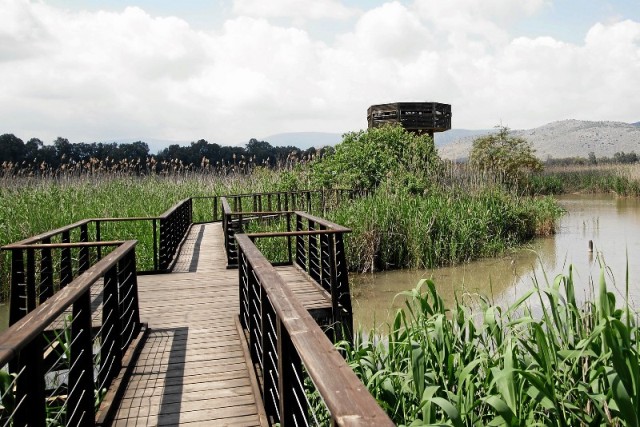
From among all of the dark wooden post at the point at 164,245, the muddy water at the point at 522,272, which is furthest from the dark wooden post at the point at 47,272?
the muddy water at the point at 522,272

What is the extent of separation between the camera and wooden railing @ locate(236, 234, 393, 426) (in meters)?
1.25

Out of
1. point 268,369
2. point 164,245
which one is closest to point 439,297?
point 268,369

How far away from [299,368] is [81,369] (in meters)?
1.31

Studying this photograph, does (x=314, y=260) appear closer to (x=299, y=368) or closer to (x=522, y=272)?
(x=299, y=368)

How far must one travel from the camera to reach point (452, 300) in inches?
344

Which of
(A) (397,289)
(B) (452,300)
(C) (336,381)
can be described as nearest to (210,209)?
(A) (397,289)

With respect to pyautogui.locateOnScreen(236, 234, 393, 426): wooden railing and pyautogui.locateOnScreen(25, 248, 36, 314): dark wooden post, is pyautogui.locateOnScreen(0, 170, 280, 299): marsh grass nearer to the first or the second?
pyautogui.locateOnScreen(25, 248, 36, 314): dark wooden post

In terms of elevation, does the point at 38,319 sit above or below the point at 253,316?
above

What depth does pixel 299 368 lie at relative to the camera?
255cm

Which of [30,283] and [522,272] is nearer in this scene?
[30,283]

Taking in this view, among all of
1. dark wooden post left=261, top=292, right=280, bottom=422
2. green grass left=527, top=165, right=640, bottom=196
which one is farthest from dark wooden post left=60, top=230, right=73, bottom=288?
green grass left=527, top=165, right=640, bottom=196

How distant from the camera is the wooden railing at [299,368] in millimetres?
1254

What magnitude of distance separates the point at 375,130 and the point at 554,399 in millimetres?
15380

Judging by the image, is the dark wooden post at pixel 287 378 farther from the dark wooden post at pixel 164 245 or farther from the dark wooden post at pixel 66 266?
the dark wooden post at pixel 164 245
